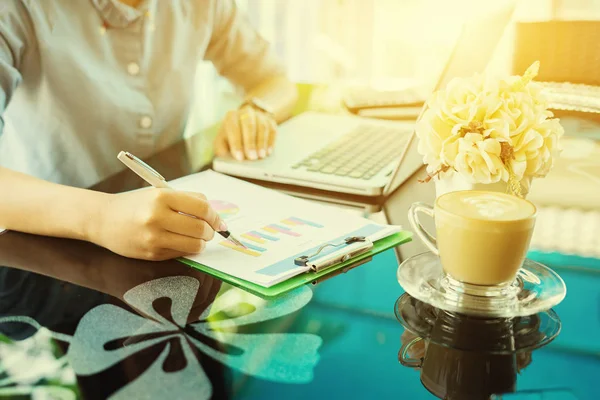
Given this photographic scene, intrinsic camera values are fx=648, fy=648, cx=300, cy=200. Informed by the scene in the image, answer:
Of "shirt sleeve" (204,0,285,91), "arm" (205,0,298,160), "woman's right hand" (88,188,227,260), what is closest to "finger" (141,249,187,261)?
Answer: "woman's right hand" (88,188,227,260)

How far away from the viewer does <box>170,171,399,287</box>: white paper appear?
0.74m

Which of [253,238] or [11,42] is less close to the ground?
[11,42]

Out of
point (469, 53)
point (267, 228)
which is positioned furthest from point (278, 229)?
point (469, 53)

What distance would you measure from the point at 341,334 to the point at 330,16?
2081 millimetres

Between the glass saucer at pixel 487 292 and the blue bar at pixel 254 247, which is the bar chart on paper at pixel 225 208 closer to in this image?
the blue bar at pixel 254 247

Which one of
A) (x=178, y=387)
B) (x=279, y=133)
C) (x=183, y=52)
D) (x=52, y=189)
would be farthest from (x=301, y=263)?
(x=183, y=52)

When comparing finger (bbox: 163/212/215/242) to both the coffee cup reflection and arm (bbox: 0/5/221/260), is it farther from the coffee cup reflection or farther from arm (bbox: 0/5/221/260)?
the coffee cup reflection

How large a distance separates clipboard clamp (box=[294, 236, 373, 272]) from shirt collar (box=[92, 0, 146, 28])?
2.41 ft

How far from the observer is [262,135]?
3.98 feet

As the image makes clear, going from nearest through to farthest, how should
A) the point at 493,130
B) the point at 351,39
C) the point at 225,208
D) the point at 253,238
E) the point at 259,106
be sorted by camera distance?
the point at 493,130 < the point at 253,238 < the point at 225,208 < the point at 259,106 < the point at 351,39

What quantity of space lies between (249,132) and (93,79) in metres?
0.34

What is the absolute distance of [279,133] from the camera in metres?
1.36

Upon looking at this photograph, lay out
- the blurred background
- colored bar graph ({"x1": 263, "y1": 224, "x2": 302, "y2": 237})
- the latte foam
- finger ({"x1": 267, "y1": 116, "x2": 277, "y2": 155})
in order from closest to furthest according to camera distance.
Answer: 1. the latte foam
2. colored bar graph ({"x1": 263, "y1": 224, "x2": 302, "y2": 237})
3. finger ({"x1": 267, "y1": 116, "x2": 277, "y2": 155})
4. the blurred background

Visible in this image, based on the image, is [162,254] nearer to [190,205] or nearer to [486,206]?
[190,205]
